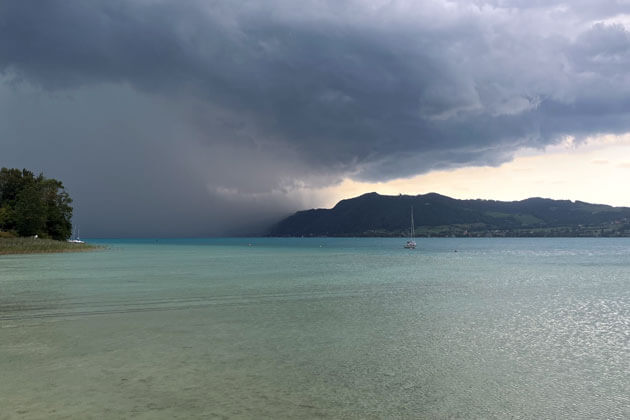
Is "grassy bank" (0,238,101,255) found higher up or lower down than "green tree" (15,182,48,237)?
lower down

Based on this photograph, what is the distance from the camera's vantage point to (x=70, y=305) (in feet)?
104

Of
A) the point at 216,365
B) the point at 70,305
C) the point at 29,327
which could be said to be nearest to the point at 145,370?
the point at 216,365

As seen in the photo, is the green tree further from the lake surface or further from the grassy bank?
the lake surface

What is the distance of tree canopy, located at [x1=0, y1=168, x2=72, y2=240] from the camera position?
128500mm

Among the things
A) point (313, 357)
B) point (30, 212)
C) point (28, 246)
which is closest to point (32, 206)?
point (30, 212)

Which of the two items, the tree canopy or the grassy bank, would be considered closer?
the grassy bank

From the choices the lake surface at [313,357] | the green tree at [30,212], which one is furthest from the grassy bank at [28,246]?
the lake surface at [313,357]

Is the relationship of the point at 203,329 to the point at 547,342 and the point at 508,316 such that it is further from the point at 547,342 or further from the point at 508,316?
the point at 508,316

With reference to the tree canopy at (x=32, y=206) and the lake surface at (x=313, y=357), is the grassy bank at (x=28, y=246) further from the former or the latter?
the lake surface at (x=313, y=357)

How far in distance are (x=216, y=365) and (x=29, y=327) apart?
1422cm

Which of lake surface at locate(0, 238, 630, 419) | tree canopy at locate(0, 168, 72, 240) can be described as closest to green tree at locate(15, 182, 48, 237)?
tree canopy at locate(0, 168, 72, 240)

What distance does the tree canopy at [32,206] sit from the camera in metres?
128

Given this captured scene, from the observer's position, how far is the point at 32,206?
5037 inches

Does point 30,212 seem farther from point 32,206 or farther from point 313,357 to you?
point 313,357
